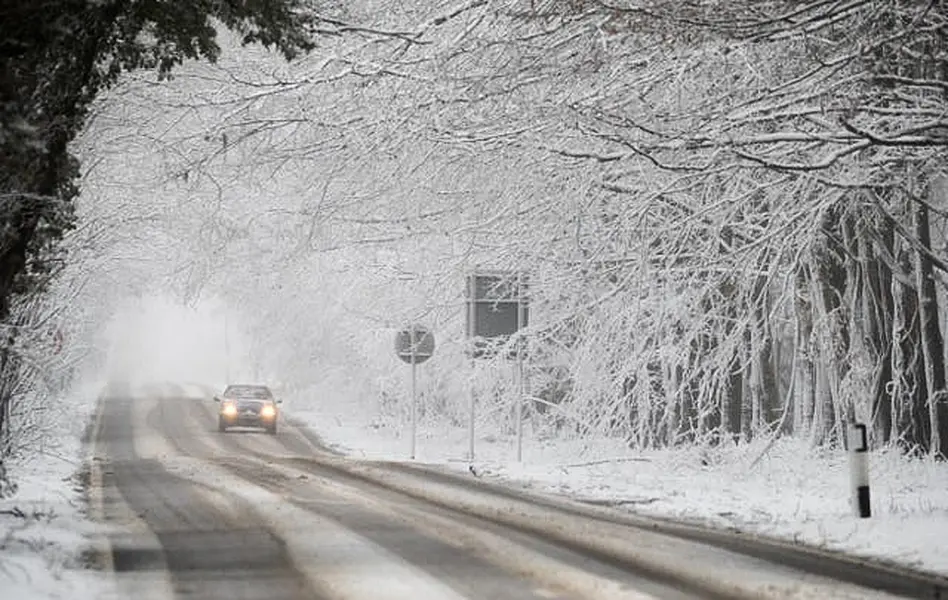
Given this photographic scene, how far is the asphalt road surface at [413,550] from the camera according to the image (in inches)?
308

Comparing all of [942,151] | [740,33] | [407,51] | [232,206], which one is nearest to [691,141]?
[740,33]

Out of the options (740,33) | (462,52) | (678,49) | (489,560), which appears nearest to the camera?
(489,560)

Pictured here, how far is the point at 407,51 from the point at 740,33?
512cm

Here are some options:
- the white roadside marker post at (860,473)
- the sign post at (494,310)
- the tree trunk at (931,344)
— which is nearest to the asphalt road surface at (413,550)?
the white roadside marker post at (860,473)

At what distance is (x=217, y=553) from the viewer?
31.7 feet

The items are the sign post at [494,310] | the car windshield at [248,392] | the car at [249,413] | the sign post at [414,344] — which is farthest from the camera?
the car windshield at [248,392]

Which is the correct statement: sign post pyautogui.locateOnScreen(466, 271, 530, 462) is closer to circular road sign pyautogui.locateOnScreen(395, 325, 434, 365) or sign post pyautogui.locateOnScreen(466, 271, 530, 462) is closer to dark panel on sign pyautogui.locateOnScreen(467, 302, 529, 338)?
dark panel on sign pyautogui.locateOnScreen(467, 302, 529, 338)

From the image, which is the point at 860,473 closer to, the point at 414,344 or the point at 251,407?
the point at 414,344

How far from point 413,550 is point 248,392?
3183 centimetres

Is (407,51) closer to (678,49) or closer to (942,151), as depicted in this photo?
(678,49)

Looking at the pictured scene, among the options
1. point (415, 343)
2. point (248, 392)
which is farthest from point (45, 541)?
point (248, 392)

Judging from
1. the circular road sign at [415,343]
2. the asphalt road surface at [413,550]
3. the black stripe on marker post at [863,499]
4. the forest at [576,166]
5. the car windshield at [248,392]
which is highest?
the forest at [576,166]

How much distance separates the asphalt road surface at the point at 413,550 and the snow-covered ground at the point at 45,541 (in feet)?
0.92

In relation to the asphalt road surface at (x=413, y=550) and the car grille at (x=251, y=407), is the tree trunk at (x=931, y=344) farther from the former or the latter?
the car grille at (x=251, y=407)
